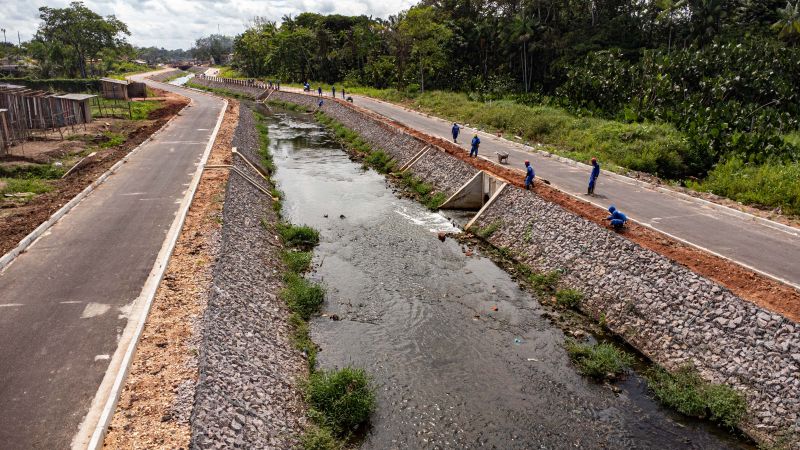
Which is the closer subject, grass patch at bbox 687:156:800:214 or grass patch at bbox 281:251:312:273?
grass patch at bbox 281:251:312:273

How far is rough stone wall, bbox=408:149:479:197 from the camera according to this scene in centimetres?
3038

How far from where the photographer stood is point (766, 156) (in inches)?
1117

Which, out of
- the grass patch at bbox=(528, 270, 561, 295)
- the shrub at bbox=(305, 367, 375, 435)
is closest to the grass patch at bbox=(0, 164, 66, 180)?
the shrub at bbox=(305, 367, 375, 435)

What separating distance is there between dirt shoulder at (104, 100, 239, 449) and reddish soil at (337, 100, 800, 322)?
599 inches

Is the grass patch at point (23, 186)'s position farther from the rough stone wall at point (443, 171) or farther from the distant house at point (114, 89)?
the distant house at point (114, 89)

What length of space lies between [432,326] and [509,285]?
15.8ft

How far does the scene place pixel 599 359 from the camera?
14.9 meters

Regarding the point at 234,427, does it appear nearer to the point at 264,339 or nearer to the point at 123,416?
the point at 123,416

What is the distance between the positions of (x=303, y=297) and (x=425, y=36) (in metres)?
58.5

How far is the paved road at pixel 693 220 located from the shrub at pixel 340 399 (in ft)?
43.4

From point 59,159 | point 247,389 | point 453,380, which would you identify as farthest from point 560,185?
point 59,159

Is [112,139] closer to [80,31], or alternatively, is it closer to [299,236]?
[299,236]

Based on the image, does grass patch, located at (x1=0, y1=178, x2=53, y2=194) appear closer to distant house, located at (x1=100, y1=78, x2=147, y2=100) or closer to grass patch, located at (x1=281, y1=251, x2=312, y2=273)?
grass patch, located at (x1=281, y1=251, x2=312, y2=273)

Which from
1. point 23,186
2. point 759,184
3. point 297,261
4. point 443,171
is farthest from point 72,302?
point 759,184
